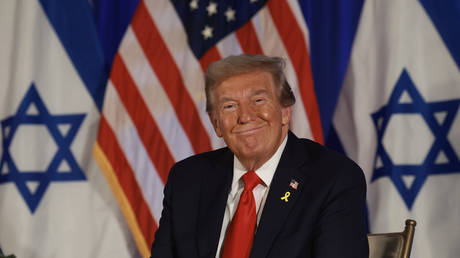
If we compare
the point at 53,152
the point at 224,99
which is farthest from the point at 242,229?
the point at 53,152

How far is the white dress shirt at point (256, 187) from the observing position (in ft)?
8.30

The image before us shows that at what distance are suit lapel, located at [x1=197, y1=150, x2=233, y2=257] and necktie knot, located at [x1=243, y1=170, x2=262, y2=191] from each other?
0.33 ft

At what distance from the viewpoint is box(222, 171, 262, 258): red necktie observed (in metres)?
2.38

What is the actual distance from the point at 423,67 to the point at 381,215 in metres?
0.92

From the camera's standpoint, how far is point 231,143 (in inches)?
102

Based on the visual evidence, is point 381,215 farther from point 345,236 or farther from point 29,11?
point 29,11

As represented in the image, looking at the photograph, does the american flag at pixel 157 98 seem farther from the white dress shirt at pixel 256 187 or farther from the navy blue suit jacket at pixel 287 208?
the white dress shirt at pixel 256 187

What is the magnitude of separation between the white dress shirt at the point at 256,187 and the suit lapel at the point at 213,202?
1.2 inches

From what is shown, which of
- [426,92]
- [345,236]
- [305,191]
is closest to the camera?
[345,236]

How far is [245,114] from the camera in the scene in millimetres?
2527

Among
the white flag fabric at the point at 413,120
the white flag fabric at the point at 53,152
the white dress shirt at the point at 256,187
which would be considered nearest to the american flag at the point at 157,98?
the white flag fabric at the point at 53,152

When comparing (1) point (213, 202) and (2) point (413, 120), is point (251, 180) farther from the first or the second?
(2) point (413, 120)

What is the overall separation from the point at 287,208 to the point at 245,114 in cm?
41

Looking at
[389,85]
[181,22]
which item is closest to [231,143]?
[389,85]
